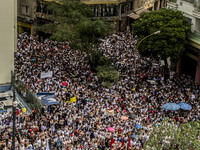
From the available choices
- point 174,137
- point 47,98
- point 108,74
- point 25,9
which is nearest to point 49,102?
point 47,98

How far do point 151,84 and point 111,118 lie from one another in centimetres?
995

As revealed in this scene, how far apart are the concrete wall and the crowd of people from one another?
254 centimetres

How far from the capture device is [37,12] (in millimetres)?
57125

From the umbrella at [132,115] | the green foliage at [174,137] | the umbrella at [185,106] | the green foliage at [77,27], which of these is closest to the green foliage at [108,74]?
the green foliage at [77,27]

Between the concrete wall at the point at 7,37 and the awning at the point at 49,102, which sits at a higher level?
the concrete wall at the point at 7,37

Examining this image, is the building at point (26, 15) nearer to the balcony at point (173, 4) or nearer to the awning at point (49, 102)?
the balcony at point (173, 4)

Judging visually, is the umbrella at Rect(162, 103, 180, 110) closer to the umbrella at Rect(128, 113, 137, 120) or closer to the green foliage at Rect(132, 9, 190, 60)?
the umbrella at Rect(128, 113, 137, 120)

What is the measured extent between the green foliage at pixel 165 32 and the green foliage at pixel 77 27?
13.4ft

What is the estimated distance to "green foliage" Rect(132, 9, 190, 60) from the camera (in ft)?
136

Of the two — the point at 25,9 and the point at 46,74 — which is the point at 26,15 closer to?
the point at 25,9

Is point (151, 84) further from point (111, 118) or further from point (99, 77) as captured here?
point (111, 118)

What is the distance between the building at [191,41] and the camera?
42472 mm

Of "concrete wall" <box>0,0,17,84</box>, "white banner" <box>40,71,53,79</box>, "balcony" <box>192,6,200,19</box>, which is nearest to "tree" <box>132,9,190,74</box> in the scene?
"balcony" <box>192,6,200,19</box>

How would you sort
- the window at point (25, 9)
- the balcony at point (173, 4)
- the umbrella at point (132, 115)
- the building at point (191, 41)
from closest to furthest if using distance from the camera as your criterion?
the umbrella at point (132, 115), the building at point (191, 41), the balcony at point (173, 4), the window at point (25, 9)
